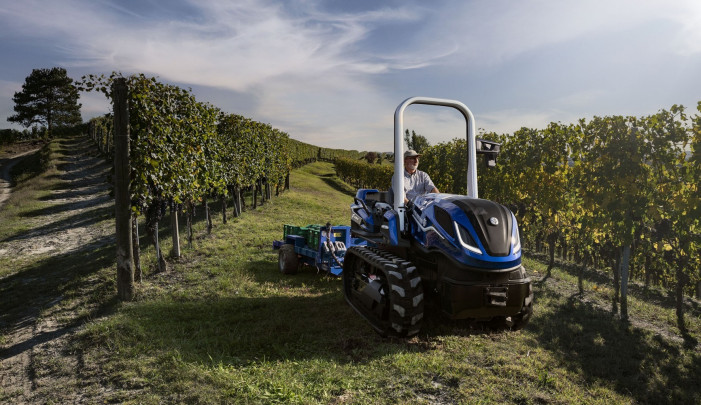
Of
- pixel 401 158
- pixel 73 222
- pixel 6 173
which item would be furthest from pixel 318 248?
pixel 6 173

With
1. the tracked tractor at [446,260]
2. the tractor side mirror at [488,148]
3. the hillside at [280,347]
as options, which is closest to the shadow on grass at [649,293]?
the hillside at [280,347]

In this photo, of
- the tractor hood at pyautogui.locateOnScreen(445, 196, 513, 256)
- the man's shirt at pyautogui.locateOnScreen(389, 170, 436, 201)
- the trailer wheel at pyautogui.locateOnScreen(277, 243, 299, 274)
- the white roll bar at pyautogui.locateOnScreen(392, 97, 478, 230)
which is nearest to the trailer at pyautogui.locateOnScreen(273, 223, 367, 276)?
the trailer wheel at pyautogui.locateOnScreen(277, 243, 299, 274)

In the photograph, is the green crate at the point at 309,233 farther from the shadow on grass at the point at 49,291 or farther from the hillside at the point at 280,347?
the shadow on grass at the point at 49,291

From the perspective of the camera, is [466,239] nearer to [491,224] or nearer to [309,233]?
[491,224]

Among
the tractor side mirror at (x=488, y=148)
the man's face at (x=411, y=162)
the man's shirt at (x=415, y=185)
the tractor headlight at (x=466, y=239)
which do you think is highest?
the tractor side mirror at (x=488, y=148)

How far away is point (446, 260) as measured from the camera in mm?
4613

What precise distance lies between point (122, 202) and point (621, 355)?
9301 millimetres

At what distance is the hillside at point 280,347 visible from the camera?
15.0 ft

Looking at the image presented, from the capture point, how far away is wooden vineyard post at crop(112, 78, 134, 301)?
7957 millimetres

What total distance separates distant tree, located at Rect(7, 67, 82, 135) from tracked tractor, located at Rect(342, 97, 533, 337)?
6785 centimetres

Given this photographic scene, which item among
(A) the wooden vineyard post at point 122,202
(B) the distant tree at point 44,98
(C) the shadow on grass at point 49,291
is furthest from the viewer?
(B) the distant tree at point 44,98

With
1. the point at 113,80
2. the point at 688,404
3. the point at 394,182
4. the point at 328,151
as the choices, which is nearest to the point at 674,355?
the point at 688,404

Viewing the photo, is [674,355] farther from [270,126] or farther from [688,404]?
[270,126]

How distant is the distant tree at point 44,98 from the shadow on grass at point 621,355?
68729 mm
